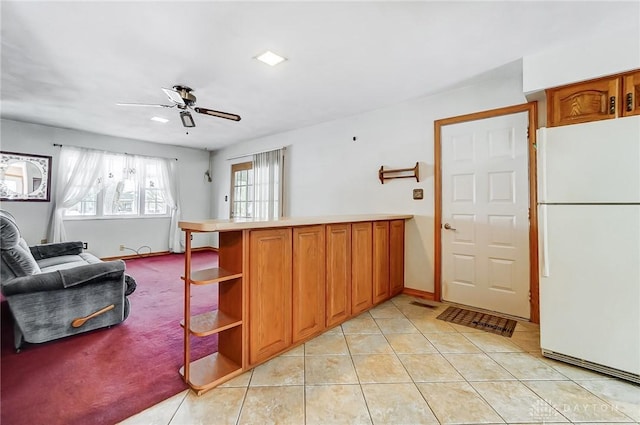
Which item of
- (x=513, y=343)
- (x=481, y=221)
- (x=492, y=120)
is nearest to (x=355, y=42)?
(x=492, y=120)

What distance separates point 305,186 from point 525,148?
3.19 metres

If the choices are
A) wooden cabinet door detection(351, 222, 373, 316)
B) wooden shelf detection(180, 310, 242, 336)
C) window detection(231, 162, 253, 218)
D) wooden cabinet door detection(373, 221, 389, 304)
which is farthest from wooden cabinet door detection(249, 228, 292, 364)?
window detection(231, 162, 253, 218)

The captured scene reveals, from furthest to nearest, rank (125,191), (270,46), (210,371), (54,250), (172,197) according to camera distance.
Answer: (172,197)
(125,191)
(54,250)
(270,46)
(210,371)

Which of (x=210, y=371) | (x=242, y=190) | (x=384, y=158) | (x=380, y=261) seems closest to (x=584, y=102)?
(x=384, y=158)

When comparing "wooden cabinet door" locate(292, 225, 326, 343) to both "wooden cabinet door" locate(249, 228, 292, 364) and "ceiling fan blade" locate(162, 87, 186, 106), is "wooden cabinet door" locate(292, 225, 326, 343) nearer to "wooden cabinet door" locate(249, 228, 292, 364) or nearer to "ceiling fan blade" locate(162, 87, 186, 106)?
"wooden cabinet door" locate(249, 228, 292, 364)

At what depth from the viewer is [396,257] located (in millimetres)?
3592

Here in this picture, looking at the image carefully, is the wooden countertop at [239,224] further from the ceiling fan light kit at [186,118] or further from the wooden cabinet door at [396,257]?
the ceiling fan light kit at [186,118]

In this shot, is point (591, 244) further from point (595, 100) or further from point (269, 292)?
point (269, 292)

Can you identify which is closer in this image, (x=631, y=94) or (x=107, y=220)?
(x=631, y=94)

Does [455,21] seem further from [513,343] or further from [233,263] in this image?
[513,343]

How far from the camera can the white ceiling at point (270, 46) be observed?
78.9 inches

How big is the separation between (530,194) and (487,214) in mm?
437

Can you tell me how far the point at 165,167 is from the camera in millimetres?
6516

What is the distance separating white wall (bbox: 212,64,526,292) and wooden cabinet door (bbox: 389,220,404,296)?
0.11 meters
